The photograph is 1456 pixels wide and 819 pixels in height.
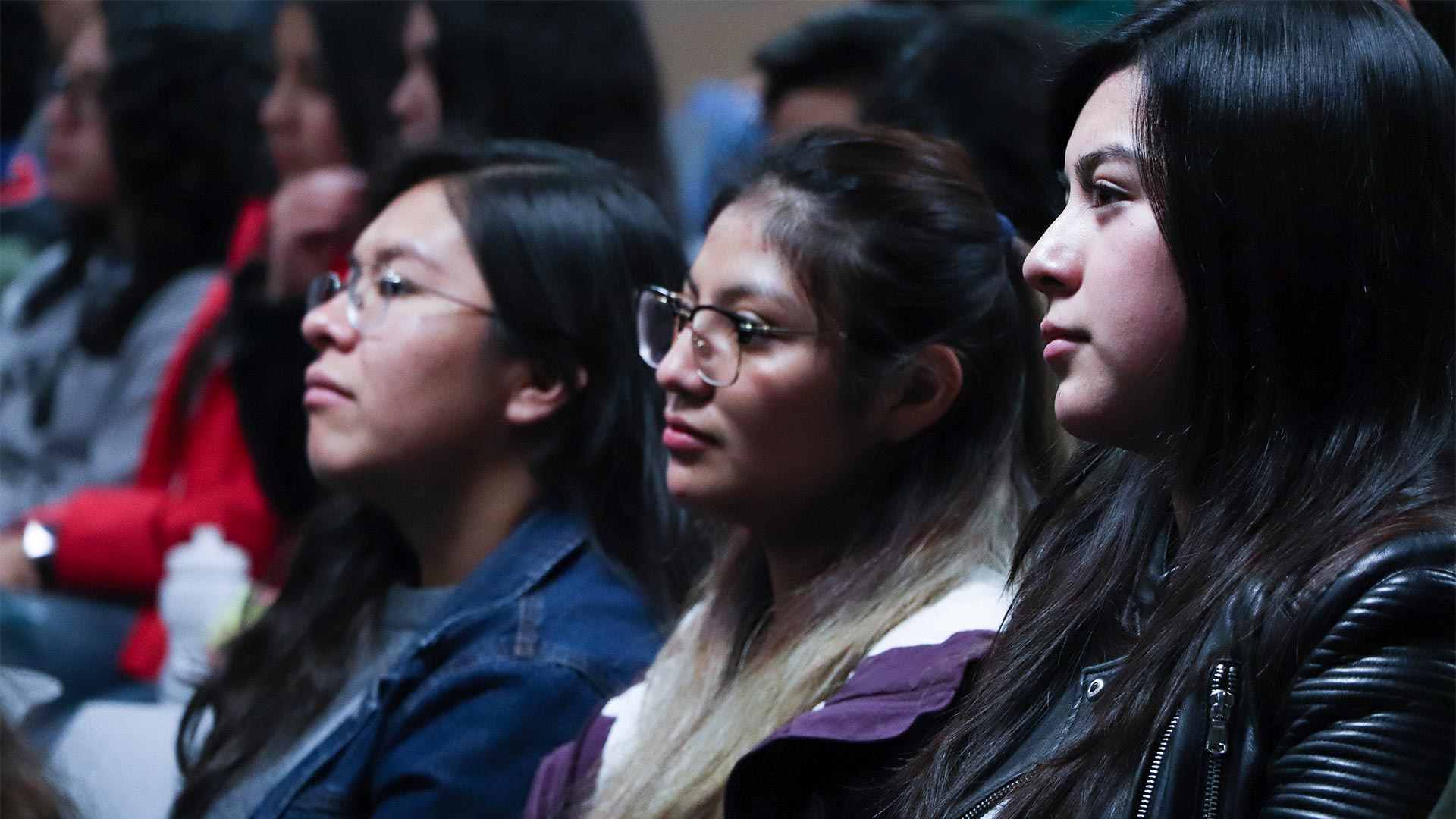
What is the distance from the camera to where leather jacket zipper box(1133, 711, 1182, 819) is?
1.07m

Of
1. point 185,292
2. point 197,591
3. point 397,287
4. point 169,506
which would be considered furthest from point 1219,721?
point 185,292

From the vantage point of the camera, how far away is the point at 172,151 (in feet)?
11.5

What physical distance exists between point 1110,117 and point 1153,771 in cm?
52

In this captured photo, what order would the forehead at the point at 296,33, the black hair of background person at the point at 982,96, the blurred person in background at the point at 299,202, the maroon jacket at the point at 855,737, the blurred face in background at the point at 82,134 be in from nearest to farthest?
1. the maroon jacket at the point at 855,737
2. the black hair of background person at the point at 982,96
3. the blurred person in background at the point at 299,202
4. the forehead at the point at 296,33
5. the blurred face in background at the point at 82,134

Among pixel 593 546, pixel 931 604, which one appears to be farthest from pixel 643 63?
pixel 931 604

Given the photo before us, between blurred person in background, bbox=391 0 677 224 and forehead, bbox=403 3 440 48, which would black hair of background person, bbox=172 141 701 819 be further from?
forehead, bbox=403 3 440 48

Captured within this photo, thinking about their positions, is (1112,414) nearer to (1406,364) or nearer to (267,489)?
(1406,364)

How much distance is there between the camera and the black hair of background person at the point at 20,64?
4387mm

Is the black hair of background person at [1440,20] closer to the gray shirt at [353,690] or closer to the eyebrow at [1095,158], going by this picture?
the eyebrow at [1095,158]

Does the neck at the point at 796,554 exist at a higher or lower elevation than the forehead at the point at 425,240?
lower

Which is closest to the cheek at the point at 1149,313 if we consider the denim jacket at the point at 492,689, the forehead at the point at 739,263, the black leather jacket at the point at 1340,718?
the black leather jacket at the point at 1340,718

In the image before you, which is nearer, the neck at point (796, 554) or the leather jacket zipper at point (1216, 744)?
the leather jacket zipper at point (1216, 744)

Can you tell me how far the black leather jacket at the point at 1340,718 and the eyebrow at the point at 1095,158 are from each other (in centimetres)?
36

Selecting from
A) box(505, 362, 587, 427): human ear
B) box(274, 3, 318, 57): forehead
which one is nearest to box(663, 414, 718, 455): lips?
box(505, 362, 587, 427): human ear
